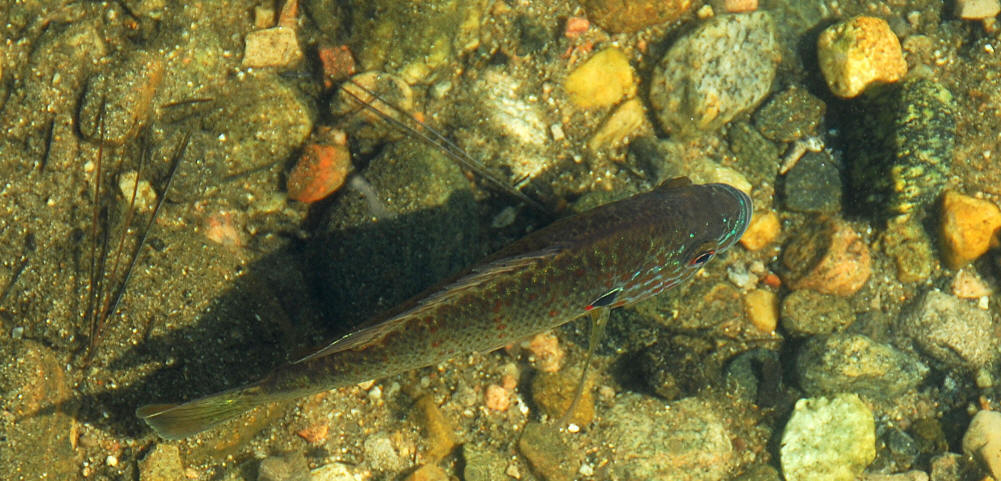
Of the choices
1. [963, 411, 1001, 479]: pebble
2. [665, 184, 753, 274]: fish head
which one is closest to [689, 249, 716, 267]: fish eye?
[665, 184, 753, 274]: fish head

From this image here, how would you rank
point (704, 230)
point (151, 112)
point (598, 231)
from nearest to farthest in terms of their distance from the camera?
point (598, 231) → point (704, 230) → point (151, 112)

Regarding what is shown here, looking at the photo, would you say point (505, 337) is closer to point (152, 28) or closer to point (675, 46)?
point (675, 46)

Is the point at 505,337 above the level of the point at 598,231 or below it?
below

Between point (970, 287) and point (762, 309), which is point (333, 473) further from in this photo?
point (970, 287)

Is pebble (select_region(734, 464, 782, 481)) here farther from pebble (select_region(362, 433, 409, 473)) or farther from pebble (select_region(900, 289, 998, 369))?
pebble (select_region(362, 433, 409, 473))

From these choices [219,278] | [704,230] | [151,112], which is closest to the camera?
[704,230]

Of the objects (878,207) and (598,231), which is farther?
(878,207)

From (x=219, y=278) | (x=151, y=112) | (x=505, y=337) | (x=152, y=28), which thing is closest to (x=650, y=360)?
(x=505, y=337)
